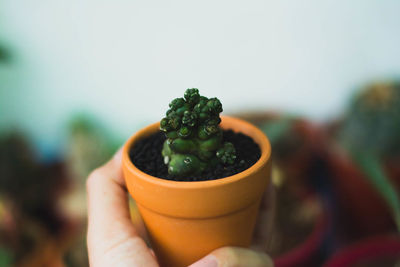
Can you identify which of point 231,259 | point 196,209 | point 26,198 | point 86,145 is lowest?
point 26,198

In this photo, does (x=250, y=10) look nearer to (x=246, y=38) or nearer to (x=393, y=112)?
(x=246, y=38)

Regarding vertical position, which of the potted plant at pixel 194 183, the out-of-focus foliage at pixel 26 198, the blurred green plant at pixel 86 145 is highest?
the potted plant at pixel 194 183

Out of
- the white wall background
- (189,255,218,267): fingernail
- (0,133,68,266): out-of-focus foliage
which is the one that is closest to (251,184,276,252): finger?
(189,255,218,267): fingernail

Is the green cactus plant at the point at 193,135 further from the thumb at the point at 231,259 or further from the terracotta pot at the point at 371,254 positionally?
the terracotta pot at the point at 371,254

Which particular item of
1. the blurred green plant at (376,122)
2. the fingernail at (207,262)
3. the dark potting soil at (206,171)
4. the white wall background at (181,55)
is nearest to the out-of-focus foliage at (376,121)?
the blurred green plant at (376,122)

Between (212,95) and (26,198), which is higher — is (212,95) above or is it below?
above

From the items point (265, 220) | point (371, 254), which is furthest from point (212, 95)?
point (371, 254)

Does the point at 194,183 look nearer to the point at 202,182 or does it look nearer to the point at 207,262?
the point at 202,182

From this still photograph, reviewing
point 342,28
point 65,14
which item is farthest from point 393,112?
point 65,14
